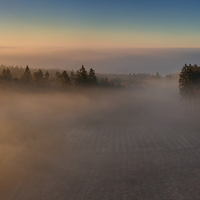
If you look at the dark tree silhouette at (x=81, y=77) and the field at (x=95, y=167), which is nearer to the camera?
the field at (x=95, y=167)

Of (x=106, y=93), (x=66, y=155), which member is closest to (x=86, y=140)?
(x=66, y=155)

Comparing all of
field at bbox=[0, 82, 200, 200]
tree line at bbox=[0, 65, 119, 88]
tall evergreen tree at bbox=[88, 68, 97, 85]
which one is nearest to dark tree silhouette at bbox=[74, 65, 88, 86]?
tree line at bbox=[0, 65, 119, 88]

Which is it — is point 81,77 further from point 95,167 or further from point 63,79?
point 95,167

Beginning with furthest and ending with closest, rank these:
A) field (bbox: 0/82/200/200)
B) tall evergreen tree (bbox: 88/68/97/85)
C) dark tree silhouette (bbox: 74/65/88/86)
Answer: tall evergreen tree (bbox: 88/68/97/85) → dark tree silhouette (bbox: 74/65/88/86) → field (bbox: 0/82/200/200)

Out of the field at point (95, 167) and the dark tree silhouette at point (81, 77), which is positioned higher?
the dark tree silhouette at point (81, 77)

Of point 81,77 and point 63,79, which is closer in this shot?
point 81,77

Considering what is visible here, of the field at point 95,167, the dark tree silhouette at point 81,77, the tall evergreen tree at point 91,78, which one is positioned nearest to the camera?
the field at point 95,167

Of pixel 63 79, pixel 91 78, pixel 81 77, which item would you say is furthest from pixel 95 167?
pixel 63 79

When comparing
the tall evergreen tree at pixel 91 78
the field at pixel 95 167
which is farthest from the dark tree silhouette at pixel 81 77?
the field at pixel 95 167

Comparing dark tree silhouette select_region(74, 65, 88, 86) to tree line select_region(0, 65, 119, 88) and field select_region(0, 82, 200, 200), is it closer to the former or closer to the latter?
tree line select_region(0, 65, 119, 88)

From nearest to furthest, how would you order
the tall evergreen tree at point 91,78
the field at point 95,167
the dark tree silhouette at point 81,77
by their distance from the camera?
the field at point 95,167 → the dark tree silhouette at point 81,77 → the tall evergreen tree at point 91,78

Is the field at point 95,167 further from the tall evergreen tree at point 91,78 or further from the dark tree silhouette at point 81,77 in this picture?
the tall evergreen tree at point 91,78
